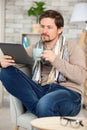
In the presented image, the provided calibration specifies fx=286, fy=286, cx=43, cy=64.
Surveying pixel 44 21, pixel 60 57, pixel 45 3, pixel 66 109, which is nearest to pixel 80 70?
pixel 60 57

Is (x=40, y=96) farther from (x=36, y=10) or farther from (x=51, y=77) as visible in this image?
(x=36, y=10)

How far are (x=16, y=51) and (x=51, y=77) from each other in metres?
0.31

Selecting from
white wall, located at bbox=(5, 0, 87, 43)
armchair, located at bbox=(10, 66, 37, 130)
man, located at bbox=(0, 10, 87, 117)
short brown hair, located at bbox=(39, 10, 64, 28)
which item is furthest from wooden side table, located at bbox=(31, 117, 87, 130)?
white wall, located at bbox=(5, 0, 87, 43)

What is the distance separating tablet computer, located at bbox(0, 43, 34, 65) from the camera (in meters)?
1.89

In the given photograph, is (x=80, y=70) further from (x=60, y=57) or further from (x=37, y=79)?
(x=37, y=79)

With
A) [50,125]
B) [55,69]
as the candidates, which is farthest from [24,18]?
[50,125]

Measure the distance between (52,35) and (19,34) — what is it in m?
1.78

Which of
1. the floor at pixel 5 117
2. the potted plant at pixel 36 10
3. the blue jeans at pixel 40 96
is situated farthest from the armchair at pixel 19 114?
the potted plant at pixel 36 10

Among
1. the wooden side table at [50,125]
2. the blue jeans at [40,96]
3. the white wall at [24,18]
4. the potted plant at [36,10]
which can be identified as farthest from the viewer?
the white wall at [24,18]

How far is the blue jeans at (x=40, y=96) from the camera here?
67.4 inches

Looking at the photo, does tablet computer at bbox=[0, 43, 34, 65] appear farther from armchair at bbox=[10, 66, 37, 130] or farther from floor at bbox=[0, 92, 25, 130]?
floor at bbox=[0, 92, 25, 130]

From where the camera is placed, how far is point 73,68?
74.1 inches

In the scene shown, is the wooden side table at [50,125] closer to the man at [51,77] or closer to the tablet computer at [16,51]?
the man at [51,77]

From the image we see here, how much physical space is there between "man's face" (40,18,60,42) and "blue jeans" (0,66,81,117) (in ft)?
1.10
